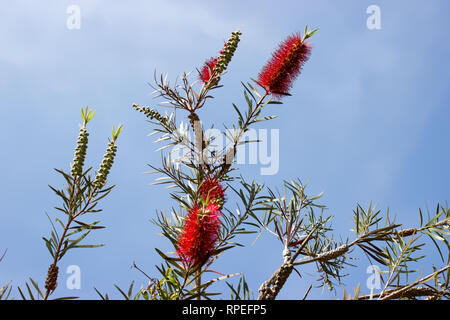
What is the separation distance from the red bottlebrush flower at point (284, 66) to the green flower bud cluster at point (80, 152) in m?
0.72

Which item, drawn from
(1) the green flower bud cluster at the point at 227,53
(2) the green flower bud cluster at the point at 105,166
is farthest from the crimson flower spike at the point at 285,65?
(2) the green flower bud cluster at the point at 105,166

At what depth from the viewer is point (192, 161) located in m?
1.34

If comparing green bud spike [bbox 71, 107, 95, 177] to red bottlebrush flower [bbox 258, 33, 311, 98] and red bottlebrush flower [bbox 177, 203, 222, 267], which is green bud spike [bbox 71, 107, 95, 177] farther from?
red bottlebrush flower [bbox 258, 33, 311, 98]

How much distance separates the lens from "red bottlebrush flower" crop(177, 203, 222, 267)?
1.01 metres

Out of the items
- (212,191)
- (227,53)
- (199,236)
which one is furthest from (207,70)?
(199,236)

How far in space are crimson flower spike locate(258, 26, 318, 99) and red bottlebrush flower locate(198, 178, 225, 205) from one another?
41cm

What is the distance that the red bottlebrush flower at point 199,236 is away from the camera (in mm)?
1010

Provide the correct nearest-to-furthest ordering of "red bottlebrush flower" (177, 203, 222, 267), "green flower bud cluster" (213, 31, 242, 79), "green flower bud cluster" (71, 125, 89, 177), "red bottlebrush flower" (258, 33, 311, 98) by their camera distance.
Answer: "green flower bud cluster" (71, 125, 89, 177) < "red bottlebrush flower" (177, 203, 222, 267) < "green flower bud cluster" (213, 31, 242, 79) < "red bottlebrush flower" (258, 33, 311, 98)

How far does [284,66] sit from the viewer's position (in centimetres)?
143

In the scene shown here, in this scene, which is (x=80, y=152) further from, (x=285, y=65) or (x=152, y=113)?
(x=285, y=65)

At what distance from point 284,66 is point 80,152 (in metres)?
0.80

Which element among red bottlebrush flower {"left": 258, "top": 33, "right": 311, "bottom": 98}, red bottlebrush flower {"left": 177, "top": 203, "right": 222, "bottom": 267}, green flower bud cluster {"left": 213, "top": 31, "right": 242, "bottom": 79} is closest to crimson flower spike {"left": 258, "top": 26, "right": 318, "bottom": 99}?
red bottlebrush flower {"left": 258, "top": 33, "right": 311, "bottom": 98}
